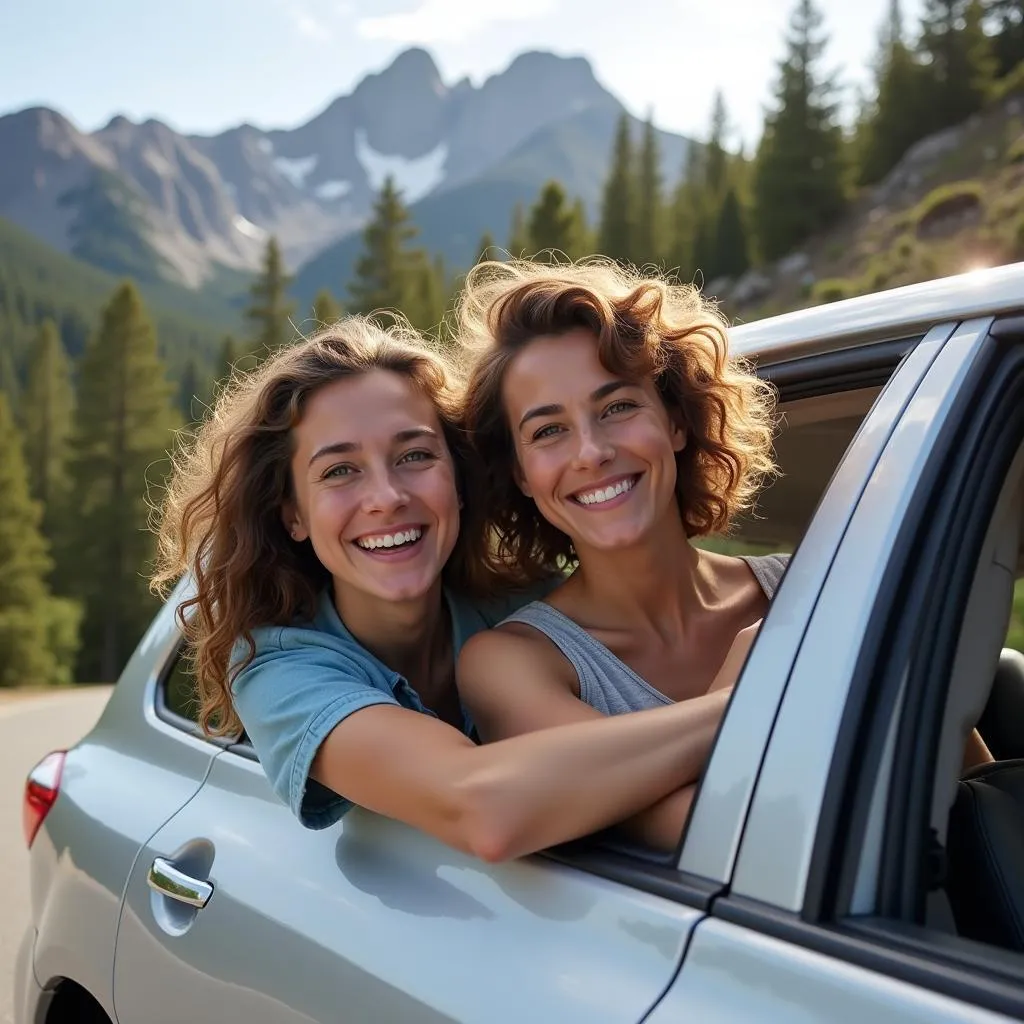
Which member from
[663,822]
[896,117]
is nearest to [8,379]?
[896,117]

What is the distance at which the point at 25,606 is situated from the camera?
4588cm

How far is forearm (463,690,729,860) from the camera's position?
1463 mm

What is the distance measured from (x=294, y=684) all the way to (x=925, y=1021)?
1041mm

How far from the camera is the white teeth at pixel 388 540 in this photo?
2070mm

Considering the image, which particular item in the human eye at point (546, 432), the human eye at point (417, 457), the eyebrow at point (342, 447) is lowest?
the human eye at point (417, 457)

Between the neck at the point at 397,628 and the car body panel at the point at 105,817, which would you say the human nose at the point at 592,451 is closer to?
the neck at the point at 397,628

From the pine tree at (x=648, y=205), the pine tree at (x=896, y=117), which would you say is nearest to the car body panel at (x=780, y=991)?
the pine tree at (x=648, y=205)

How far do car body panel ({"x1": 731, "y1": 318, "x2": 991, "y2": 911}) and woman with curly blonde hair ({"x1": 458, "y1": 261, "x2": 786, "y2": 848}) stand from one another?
0.59m

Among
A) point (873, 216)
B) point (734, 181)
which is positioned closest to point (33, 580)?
point (873, 216)

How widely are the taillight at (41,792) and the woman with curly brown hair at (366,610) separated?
458mm

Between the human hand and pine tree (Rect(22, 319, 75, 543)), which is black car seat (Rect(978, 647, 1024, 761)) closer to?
the human hand

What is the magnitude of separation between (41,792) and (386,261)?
5433cm

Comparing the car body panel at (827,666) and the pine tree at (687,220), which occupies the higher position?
the pine tree at (687,220)

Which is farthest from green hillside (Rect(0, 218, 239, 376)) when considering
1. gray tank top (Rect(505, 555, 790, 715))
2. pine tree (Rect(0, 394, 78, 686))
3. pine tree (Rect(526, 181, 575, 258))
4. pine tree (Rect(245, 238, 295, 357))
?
gray tank top (Rect(505, 555, 790, 715))
